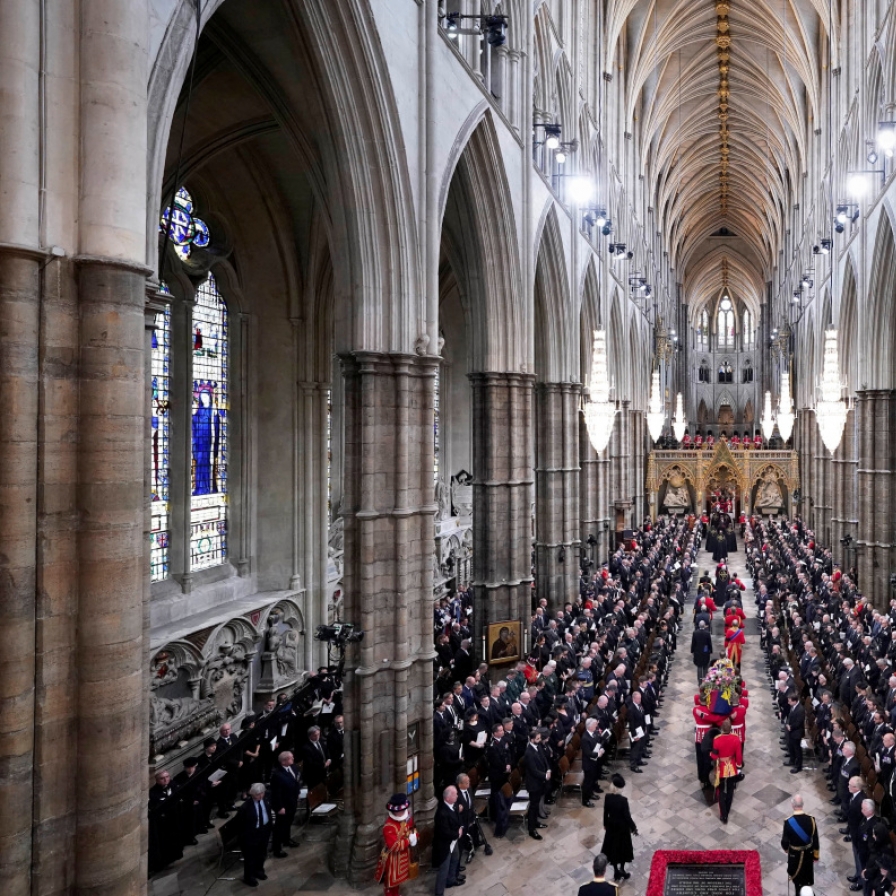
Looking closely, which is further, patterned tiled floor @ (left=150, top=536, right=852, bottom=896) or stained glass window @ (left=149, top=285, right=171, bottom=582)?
stained glass window @ (left=149, top=285, right=171, bottom=582)

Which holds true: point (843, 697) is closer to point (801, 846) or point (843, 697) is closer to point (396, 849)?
point (801, 846)

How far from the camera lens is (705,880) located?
8.90 meters

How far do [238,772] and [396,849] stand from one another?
373 centimetres

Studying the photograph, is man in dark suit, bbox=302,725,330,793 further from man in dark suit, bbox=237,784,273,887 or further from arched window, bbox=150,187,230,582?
arched window, bbox=150,187,230,582

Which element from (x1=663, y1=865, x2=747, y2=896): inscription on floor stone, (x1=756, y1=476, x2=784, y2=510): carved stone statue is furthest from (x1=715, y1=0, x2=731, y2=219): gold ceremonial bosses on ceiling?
(x1=663, y1=865, x2=747, y2=896): inscription on floor stone

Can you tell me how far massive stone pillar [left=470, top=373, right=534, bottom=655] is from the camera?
1645 cm

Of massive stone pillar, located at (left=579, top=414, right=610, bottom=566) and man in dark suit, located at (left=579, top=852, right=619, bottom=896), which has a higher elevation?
massive stone pillar, located at (left=579, top=414, right=610, bottom=566)

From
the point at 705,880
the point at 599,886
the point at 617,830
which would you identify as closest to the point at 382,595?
the point at 617,830

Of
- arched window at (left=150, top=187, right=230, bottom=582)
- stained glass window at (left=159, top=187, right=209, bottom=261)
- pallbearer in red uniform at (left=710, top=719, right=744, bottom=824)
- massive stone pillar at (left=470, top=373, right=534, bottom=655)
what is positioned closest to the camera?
pallbearer in red uniform at (left=710, top=719, right=744, bottom=824)

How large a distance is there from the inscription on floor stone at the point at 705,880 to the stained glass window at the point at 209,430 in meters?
9.88

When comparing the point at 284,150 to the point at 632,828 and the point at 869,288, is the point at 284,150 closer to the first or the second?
the point at 632,828

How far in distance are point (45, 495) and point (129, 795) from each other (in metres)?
2.13

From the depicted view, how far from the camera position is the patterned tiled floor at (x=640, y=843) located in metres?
9.01

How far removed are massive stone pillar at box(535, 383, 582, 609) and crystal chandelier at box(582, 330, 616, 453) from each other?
176 cm
